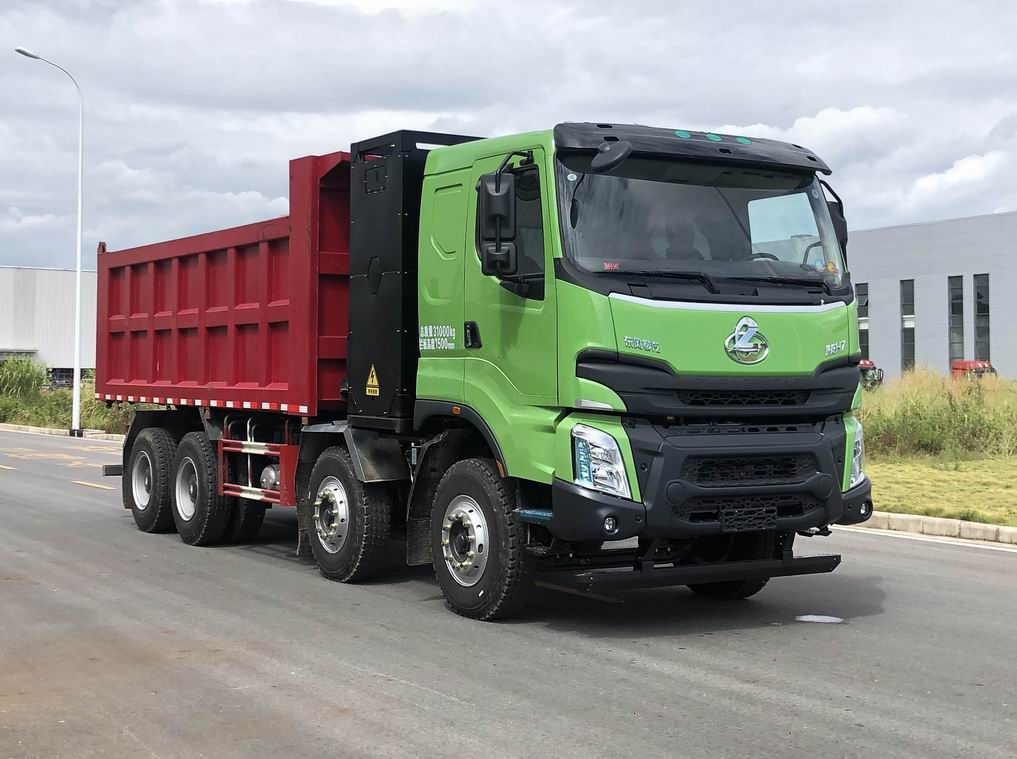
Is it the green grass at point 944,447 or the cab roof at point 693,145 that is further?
the green grass at point 944,447

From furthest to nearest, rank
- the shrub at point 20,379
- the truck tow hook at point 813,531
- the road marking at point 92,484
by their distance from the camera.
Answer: the shrub at point 20,379 < the road marking at point 92,484 < the truck tow hook at point 813,531

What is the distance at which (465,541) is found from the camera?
811cm

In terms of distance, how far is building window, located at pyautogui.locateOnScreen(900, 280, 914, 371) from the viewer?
76.1 m

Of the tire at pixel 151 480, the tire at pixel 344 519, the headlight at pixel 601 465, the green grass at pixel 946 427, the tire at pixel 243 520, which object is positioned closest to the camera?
the headlight at pixel 601 465

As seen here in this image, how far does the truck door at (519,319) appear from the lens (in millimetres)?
7480

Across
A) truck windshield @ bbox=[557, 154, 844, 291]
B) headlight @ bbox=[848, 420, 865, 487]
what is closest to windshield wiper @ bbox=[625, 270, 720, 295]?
truck windshield @ bbox=[557, 154, 844, 291]

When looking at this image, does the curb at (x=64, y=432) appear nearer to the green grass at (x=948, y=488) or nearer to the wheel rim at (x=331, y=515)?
the green grass at (x=948, y=488)

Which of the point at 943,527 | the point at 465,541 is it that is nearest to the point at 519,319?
the point at 465,541

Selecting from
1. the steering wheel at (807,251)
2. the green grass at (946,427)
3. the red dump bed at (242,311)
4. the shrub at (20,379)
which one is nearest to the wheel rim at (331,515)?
the red dump bed at (242,311)

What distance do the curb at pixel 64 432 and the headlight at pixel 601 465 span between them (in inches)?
1081

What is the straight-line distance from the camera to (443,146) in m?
8.98

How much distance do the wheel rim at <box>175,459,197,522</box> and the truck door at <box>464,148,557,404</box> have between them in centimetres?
483

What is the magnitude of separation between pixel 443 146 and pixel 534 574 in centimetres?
319

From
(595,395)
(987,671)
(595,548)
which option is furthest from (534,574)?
(987,671)
